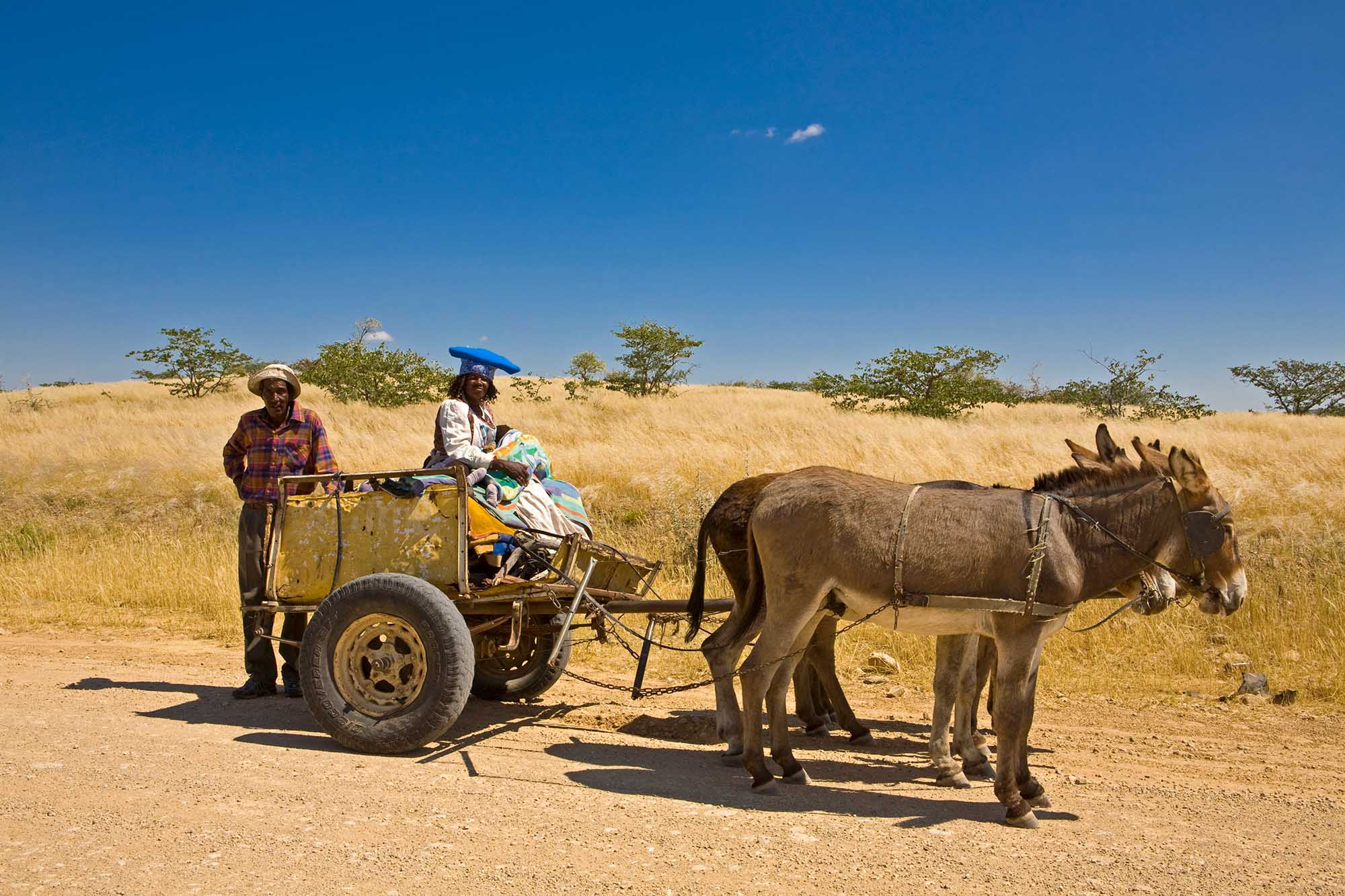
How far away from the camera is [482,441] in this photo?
6809mm

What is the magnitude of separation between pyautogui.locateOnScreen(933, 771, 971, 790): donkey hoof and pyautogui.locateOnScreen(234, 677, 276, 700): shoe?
5120 millimetres

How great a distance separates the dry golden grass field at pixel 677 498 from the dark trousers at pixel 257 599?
4.09 ft

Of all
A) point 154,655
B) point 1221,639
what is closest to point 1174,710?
point 1221,639

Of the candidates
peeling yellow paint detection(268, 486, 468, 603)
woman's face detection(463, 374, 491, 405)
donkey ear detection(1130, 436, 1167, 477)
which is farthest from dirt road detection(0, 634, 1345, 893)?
woman's face detection(463, 374, 491, 405)

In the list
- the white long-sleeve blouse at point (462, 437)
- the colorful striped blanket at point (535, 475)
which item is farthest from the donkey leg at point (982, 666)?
the white long-sleeve blouse at point (462, 437)

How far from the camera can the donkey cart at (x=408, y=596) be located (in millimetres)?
5574

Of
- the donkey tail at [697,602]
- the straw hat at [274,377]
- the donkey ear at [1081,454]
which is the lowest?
the donkey tail at [697,602]

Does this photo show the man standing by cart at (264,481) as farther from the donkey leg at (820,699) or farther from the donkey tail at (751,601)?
the donkey leg at (820,699)

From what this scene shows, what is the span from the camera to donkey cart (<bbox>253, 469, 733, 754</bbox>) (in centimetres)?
557

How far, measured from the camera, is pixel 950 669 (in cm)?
584

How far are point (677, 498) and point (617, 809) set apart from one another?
924 centimetres

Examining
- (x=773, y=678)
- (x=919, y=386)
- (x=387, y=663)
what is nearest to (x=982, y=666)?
(x=773, y=678)

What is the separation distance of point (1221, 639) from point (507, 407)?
20.9 metres

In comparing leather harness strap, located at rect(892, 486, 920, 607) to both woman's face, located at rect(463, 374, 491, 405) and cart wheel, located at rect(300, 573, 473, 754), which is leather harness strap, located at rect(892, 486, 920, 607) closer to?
cart wheel, located at rect(300, 573, 473, 754)
